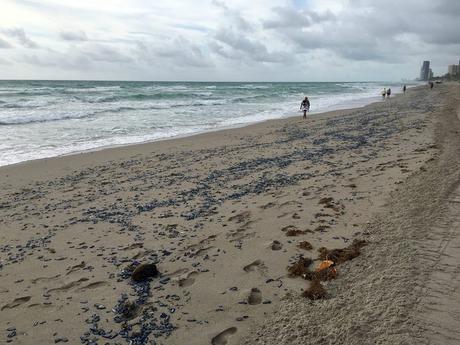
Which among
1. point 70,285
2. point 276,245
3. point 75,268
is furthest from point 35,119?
point 276,245

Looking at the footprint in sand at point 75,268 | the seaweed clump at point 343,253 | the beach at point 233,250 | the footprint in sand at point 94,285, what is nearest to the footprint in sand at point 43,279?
the beach at point 233,250

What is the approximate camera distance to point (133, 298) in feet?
13.9

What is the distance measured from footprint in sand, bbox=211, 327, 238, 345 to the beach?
0.01m

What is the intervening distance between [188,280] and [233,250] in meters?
0.89

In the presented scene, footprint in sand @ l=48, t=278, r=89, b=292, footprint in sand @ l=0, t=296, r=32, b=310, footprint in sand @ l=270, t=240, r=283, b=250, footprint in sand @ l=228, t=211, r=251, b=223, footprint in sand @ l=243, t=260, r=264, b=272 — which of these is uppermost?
footprint in sand @ l=228, t=211, r=251, b=223

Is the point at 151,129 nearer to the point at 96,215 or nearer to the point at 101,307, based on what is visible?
the point at 96,215

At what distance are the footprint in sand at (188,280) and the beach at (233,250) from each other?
0.07ft

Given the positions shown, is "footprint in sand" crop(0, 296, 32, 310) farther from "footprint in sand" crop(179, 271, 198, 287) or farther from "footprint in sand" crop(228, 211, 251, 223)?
"footprint in sand" crop(228, 211, 251, 223)

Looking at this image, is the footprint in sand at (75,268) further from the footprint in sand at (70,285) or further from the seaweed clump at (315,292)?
the seaweed clump at (315,292)

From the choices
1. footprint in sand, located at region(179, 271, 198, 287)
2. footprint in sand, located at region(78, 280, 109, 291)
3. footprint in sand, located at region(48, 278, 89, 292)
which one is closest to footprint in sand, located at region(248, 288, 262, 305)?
footprint in sand, located at region(179, 271, 198, 287)

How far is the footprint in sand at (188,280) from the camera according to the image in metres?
4.49

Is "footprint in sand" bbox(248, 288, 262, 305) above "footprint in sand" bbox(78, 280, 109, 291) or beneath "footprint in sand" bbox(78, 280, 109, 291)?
above

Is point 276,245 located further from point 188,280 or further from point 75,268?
point 75,268

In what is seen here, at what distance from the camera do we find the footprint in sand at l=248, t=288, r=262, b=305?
13.2 feet
